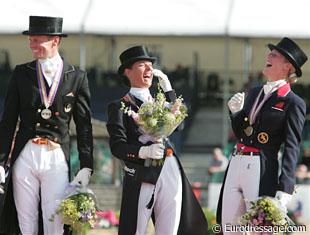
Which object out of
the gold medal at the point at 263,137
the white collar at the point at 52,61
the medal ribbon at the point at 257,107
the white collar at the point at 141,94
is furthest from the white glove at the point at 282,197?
the white collar at the point at 52,61

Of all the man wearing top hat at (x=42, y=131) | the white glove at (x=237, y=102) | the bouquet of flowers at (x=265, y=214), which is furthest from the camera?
the white glove at (x=237, y=102)

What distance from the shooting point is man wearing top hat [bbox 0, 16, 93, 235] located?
767 cm

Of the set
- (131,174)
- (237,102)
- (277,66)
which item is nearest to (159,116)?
(131,174)

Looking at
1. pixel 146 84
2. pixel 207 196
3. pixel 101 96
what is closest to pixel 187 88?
pixel 101 96

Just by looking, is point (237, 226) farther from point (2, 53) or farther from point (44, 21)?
point (2, 53)

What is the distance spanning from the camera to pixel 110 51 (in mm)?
22016

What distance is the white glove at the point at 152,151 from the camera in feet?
24.9

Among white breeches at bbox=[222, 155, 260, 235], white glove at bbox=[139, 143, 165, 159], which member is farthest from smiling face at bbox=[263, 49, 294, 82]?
white glove at bbox=[139, 143, 165, 159]

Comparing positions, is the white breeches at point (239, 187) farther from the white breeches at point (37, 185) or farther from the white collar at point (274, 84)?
the white breeches at point (37, 185)

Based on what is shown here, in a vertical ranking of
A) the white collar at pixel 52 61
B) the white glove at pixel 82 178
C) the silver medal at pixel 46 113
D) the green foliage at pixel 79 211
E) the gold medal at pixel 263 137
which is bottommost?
the green foliage at pixel 79 211

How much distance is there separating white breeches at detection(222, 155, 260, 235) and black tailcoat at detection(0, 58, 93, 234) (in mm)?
971

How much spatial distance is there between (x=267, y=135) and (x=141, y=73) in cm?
96

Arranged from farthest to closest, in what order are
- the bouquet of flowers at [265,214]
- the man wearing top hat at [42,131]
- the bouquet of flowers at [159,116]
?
1. the man wearing top hat at [42,131]
2. the bouquet of flowers at [159,116]
3. the bouquet of flowers at [265,214]

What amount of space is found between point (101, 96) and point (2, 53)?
9.59ft
